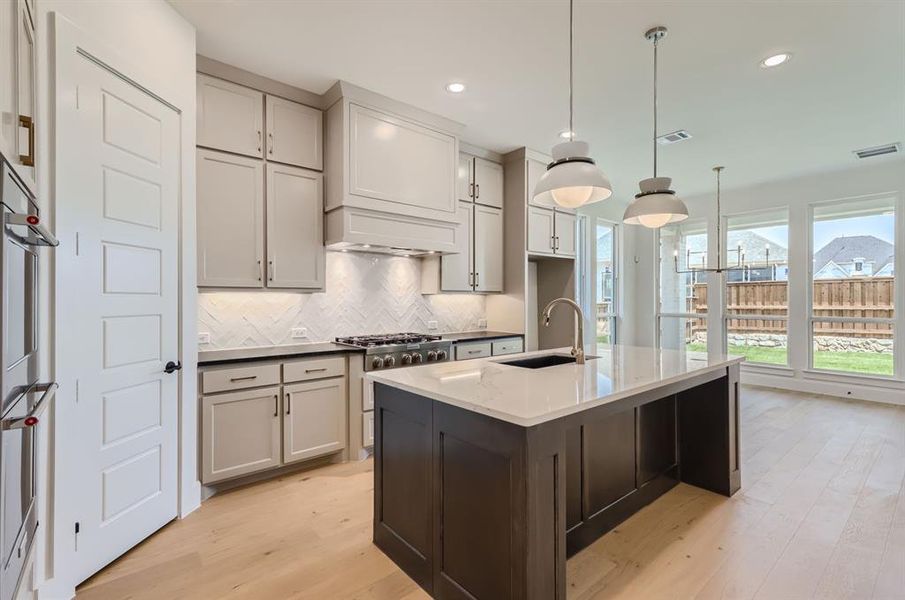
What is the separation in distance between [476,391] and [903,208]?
6.32 m

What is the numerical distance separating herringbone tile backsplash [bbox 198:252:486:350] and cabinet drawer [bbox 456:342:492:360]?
628 millimetres

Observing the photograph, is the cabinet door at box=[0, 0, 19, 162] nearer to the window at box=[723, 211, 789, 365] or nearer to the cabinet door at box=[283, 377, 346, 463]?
the cabinet door at box=[283, 377, 346, 463]

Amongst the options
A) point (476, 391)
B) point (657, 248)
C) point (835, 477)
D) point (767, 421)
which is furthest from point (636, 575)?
point (657, 248)

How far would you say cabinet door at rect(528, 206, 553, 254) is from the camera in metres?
4.62

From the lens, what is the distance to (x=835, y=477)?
9.92 ft

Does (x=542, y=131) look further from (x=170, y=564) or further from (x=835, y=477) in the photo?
(x=170, y=564)

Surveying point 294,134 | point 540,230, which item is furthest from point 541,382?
point 540,230

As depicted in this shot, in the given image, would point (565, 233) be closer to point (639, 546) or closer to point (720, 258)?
point (720, 258)

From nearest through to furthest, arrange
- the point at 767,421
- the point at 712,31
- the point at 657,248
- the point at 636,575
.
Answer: the point at 636,575, the point at 712,31, the point at 767,421, the point at 657,248

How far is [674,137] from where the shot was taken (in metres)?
4.22

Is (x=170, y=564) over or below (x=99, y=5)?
below

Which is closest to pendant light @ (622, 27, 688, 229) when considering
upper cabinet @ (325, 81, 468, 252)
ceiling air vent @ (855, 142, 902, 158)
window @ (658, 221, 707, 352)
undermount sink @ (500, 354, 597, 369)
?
undermount sink @ (500, 354, 597, 369)

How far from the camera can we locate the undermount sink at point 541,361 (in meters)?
2.63

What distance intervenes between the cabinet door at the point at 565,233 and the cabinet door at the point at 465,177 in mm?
1146
